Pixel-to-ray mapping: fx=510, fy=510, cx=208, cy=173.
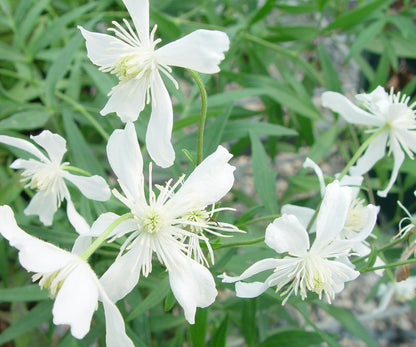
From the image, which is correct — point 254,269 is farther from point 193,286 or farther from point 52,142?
point 52,142

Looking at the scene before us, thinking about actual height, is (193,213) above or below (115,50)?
below

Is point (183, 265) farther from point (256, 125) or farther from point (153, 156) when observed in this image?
point (256, 125)

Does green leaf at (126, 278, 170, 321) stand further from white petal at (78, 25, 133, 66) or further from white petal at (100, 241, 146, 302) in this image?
white petal at (78, 25, 133, 66)

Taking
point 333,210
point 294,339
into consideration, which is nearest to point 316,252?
point 333,210

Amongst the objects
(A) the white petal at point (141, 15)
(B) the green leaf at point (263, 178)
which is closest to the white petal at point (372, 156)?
(B) the green leaf at point (263, 178)

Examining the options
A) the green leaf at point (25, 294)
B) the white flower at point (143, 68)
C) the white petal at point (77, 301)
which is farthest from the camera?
the green leaf at point (25, 294)

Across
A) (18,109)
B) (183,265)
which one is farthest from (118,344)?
(18,109)

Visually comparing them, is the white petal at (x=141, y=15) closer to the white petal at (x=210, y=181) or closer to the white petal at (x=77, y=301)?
the white petal at (x=210, y=181)
